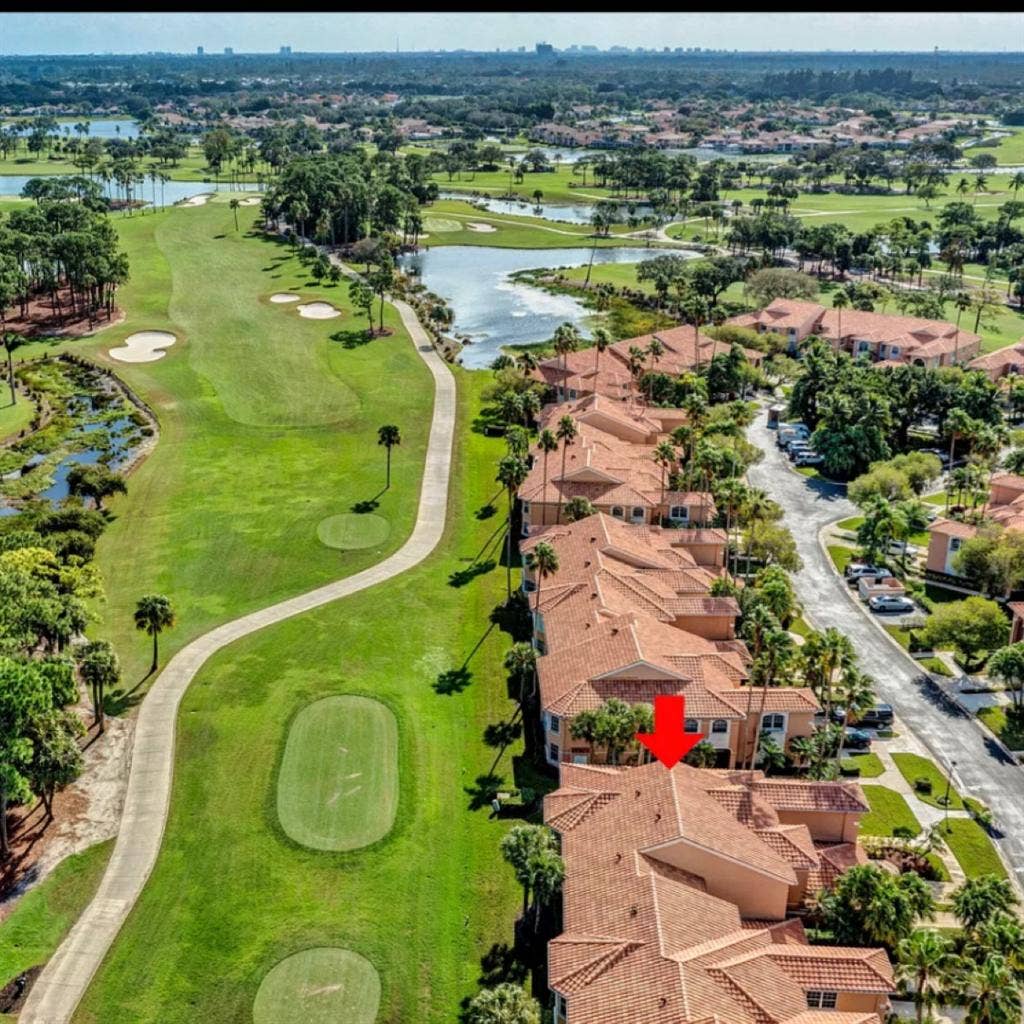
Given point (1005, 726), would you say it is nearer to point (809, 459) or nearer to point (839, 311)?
point (809, 459)

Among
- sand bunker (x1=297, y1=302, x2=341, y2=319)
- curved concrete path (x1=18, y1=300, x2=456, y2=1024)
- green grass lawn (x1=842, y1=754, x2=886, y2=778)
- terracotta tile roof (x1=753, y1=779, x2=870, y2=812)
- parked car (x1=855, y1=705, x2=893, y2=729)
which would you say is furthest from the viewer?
sand bunker (x1=297, y1=302, x2=341, y2=319)

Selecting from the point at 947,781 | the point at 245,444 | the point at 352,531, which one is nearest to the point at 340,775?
the point at 352,531

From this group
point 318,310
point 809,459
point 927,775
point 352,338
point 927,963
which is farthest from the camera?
point 318,310

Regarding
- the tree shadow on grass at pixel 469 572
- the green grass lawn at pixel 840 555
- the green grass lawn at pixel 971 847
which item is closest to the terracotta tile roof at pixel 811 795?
the green grass lawn at pixel 971 847

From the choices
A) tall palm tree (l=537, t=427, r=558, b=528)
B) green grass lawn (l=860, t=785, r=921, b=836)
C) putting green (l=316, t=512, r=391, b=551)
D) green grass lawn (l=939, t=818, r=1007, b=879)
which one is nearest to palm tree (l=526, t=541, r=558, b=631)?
tall palm tree (l=537, t=427, r=558, b=528)

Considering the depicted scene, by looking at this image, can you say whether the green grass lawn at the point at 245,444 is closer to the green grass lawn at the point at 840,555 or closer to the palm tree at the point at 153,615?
the palm tree at the point at 153,615

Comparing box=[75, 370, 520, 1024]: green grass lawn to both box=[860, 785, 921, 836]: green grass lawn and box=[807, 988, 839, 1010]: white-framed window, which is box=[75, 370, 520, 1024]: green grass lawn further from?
box=[860, 785, 921, 836]: green grass lawn
